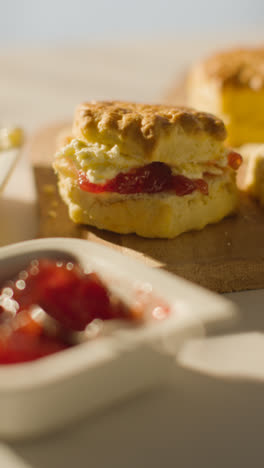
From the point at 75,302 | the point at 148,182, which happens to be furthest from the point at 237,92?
the point at 75,302

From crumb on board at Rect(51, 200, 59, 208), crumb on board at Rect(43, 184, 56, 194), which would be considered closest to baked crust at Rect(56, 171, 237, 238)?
crumb on board at Rect(51, 200, 59, 208)

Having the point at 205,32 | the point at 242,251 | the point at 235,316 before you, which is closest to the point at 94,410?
the point at 235,316

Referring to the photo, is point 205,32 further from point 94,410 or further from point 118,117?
point 94,410

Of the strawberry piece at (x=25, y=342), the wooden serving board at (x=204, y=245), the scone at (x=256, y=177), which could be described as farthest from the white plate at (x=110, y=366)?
the scone at (x=256, y=177)

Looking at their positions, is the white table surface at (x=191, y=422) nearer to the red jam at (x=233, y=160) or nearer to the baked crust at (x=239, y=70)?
the red jam at (x=233, y=160)

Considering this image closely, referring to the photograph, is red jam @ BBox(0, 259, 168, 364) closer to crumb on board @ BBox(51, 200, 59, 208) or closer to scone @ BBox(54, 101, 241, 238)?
scone @ BBox(54, 101, 241, 238)

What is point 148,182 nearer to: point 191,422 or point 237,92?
point 191,422
